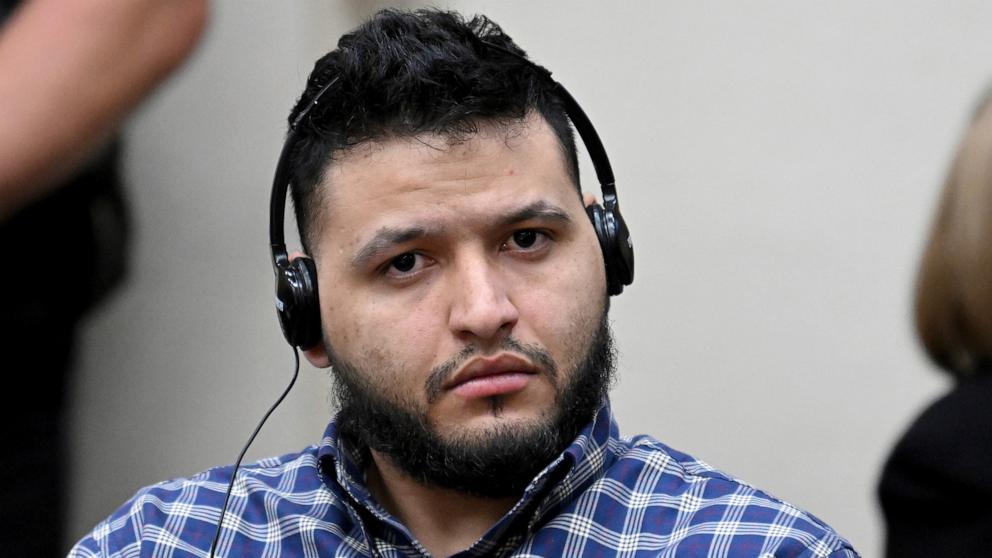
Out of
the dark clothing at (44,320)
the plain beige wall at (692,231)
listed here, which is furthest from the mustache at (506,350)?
the plain beige wall at (692,231)

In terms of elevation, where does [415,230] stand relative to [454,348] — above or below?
above

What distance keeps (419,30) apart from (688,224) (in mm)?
969

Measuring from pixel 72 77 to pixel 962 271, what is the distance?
1098mm

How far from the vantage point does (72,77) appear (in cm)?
175

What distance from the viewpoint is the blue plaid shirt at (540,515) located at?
1695 mm

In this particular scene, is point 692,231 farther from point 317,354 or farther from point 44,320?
point 44,320

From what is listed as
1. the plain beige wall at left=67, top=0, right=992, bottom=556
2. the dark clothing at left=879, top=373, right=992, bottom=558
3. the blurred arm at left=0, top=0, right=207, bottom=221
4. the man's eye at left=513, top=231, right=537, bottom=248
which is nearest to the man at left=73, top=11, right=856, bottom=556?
the man's eye at left=513, top=231, right=537, bottom=248

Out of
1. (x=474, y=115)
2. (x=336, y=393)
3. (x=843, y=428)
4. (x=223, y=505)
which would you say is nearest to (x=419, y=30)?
(x=474, y=115)

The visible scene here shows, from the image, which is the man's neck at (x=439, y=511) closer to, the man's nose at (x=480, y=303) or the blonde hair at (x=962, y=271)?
the man's nose at (x=480, y=303)

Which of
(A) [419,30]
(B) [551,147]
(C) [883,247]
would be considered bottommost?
(C) [883,247]

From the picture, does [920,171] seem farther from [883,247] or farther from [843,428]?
[843,428]

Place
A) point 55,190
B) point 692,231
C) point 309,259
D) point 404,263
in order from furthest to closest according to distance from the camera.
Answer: point 692,231
point 55,190
point 309,259
point 404,263

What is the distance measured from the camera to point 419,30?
6.20ft

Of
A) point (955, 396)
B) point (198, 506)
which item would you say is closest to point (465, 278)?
point (198, 506)
